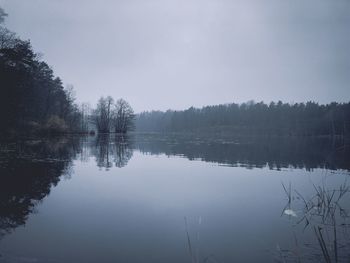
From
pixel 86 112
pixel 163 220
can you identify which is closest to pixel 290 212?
pixel 163 220

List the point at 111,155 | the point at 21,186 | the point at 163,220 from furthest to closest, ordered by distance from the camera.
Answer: the point at 111,155, the point at 21,186, the point at 163,220

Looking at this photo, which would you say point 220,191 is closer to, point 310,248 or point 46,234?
point 310,248

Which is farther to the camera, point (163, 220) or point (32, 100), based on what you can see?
point (32, 100)

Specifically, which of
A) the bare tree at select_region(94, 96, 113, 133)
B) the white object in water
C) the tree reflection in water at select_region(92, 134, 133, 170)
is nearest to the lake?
the white object in water

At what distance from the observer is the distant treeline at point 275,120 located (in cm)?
11057

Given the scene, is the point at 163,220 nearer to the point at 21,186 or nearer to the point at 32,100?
the point at 21,186

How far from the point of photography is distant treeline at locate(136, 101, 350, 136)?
4353 inches

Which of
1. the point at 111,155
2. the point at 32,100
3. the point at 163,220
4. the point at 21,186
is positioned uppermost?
the point at 32,100

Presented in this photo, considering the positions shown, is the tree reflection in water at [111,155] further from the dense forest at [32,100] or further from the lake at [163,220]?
the dense forest at [32,100]

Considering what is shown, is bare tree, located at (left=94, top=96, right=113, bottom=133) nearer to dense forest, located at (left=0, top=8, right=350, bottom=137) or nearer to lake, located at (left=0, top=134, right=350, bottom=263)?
dense forest, located at (left=0, top=8, right=350, bottom=137)

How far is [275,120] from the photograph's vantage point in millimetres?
134375

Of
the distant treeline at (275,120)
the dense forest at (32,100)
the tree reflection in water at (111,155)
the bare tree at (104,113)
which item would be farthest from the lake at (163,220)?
the distant treeline at (275,120)

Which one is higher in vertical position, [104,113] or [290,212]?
[104,113]

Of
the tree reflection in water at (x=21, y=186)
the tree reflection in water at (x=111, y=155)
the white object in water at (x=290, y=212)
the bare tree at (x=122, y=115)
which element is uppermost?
the bare tree at (x=122, y=115)
